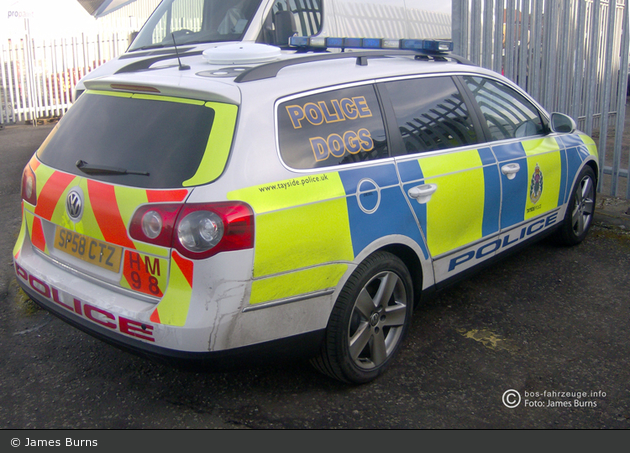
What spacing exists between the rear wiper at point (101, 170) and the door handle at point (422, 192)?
133 centimetres

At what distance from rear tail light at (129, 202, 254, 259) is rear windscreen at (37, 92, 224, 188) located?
15 cm

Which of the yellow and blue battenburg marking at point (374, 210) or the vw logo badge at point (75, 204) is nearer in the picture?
the yellow and blue battenburg marking at point (374, 210)

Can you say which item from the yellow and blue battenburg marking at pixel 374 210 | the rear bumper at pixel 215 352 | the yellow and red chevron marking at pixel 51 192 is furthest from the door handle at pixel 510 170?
the yellow and red chevron marking at pixel 51 192

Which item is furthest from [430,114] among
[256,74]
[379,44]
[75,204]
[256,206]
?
[75,204]

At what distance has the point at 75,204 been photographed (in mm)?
2680

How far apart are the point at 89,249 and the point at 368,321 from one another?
135 centimetres

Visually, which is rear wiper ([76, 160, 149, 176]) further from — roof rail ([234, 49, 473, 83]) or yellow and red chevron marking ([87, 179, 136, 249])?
roof rail ([234, 49, 473, 83])

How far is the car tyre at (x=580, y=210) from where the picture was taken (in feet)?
15.6

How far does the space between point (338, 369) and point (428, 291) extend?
795mm

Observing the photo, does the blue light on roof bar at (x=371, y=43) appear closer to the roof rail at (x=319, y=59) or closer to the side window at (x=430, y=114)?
the roof rail at (x=319, y=59)

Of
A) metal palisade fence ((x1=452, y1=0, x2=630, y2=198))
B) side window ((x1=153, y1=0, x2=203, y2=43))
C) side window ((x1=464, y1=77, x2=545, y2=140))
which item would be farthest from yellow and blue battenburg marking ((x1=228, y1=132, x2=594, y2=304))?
side window ((x1=153, y1=0, x2=203, y2=43))

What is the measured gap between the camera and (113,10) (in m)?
23.0

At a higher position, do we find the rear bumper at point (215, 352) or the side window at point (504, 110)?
the side window at point (504, 110)
